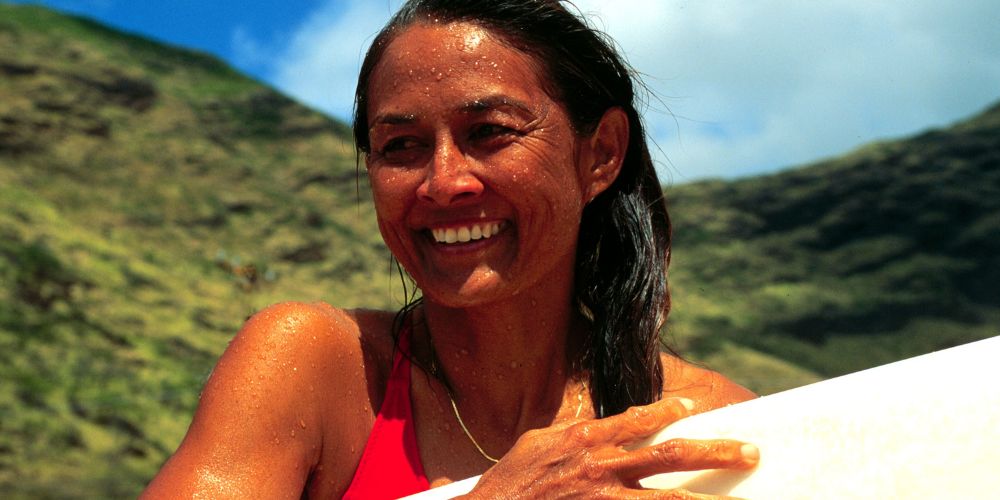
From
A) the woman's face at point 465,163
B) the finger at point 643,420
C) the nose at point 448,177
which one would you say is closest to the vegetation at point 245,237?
the woman's face at point 465,163

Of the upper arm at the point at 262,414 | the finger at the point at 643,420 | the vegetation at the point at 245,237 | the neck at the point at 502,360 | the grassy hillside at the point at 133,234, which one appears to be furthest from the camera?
the vegetation at the point at 245,237

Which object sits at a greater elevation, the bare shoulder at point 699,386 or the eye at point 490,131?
the eye at point 490,131

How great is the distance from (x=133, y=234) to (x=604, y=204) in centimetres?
1100

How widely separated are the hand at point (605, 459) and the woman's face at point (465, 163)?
53 cm

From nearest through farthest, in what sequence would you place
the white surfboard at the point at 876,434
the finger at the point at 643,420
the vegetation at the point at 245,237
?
1. the white surfboard at the point at 876,434
2. the finger at the point at 643,420
3. the vegetation at the point at 245,237

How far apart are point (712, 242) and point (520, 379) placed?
13.8 m

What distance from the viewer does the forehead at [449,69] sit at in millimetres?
1971

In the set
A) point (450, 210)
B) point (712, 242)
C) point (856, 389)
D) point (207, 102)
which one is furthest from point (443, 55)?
point (207, 102)

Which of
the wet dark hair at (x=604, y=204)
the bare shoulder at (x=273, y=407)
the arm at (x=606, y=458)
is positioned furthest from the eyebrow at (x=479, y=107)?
the arm at (x=606, y=458)

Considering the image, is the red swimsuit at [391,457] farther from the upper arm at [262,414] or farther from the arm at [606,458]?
the arm at [606,458]

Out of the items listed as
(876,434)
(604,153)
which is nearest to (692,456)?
(876,434)

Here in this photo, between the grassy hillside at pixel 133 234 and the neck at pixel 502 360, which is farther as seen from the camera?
the grassy hillside at pixel 133 234

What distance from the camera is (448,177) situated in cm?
Answer: 192

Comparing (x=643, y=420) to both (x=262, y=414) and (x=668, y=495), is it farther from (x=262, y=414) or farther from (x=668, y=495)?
(x=262, y=414)
